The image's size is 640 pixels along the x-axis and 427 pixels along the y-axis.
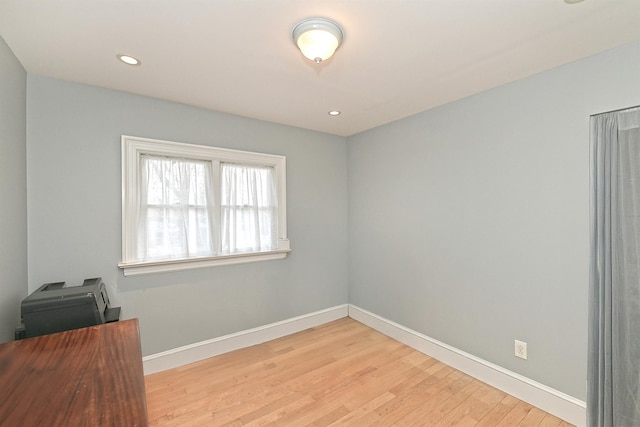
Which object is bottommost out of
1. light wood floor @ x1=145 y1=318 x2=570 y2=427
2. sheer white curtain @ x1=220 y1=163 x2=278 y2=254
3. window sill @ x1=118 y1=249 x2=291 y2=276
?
light wood floor @ x1=145 y1=318 x2=570 y2=427

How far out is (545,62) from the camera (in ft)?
6.34

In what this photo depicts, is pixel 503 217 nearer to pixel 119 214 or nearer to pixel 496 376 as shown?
pixel 496 376

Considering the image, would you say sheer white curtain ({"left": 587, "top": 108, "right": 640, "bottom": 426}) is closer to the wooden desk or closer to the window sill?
the wooden desk

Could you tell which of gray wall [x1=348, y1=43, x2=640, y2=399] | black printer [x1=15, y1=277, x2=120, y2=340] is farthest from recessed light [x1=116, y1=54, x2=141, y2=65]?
gray wall [x1=348, y1=43, x2=640, y2=399]

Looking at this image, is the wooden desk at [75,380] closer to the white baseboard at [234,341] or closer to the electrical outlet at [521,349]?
the white baseboard at [234,341]

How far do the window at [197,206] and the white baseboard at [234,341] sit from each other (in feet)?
2.58

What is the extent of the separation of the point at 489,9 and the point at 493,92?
3.44ft

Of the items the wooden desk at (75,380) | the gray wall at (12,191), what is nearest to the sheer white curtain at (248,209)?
the gray wall at (12,191)

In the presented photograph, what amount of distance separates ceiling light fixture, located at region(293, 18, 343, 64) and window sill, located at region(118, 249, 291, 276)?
82.1 inches

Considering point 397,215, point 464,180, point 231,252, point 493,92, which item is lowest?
point 231,252

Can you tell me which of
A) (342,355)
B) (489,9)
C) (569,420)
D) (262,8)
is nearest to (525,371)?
(569,420)

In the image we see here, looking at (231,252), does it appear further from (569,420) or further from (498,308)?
(569,420)

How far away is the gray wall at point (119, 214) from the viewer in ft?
6.99

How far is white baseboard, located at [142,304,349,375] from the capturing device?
8.32ft
